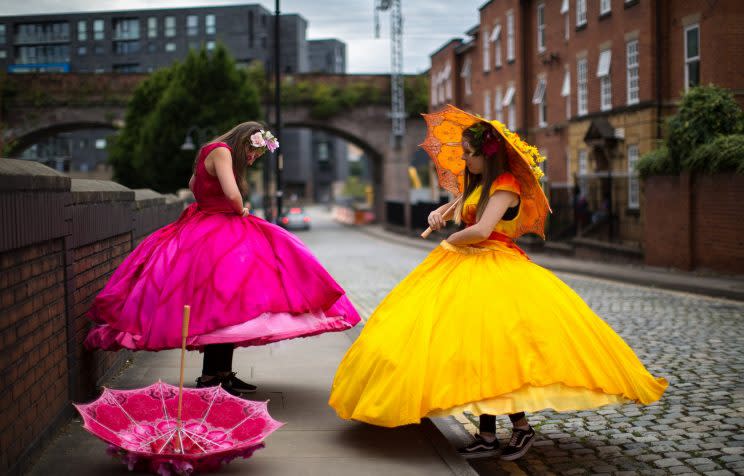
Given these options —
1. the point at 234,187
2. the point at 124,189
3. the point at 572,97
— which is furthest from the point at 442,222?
the point at 572,97

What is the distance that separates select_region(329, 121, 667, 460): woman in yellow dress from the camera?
16.8 ft

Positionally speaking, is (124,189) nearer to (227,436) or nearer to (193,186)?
(193,186)

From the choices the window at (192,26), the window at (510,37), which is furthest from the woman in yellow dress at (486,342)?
the window at (192,26)

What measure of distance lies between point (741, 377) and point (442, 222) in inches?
143

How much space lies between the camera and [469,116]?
19.2ft

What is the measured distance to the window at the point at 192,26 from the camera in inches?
3541

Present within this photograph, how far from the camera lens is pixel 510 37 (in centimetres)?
4241

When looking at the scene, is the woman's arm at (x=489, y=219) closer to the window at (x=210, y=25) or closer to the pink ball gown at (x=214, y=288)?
the pink ball gown at (x=214, y=288)

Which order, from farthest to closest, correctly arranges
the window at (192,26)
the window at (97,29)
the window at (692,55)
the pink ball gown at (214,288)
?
1. the window at (192,26)
2. the window at (97,29)
3. the window at (692,55)
4. the pink ball gown at (214,288)

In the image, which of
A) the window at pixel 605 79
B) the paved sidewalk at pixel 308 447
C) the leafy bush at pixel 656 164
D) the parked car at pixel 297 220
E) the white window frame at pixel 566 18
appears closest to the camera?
the paved sidewalk at pixel 308 447

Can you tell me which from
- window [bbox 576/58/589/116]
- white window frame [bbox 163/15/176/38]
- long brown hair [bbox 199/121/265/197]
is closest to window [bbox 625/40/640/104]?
window [bbox 576/58/589/116]

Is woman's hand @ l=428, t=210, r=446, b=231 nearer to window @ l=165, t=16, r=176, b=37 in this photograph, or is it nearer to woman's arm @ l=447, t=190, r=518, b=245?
woman's arm @ l=447, t=190, r=518, b=245

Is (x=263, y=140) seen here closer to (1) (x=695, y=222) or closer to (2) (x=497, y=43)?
(1) (x=695, y=222)

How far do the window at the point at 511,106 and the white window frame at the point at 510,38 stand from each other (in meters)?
1.42
